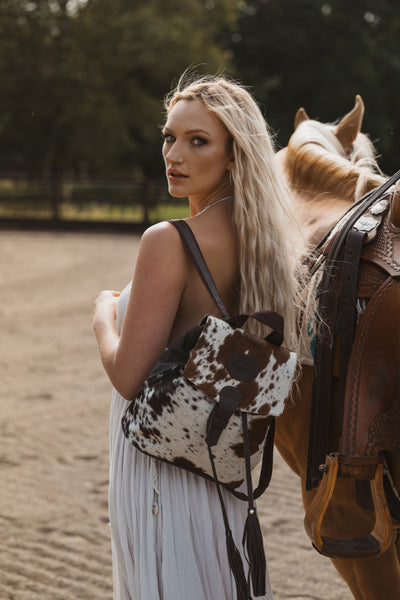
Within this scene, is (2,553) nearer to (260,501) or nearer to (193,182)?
(260,501)

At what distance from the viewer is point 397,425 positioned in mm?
1557

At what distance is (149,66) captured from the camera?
2672cm

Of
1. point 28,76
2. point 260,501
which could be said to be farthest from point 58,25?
point 260,501

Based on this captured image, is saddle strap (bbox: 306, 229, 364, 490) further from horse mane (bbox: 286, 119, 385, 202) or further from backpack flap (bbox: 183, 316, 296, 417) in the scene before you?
horse mane (bbox: 286, 119, 385, 202)

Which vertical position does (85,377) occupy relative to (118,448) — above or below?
below

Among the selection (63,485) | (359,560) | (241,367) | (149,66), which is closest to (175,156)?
(241,367)

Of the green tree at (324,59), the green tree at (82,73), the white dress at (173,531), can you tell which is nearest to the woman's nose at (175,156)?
the white dress at (173,531)

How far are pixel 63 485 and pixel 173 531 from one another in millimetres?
2240

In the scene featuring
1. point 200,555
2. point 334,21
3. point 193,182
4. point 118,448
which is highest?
point 334,21

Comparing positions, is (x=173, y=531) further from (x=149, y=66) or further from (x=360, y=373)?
(x=149, y=66)

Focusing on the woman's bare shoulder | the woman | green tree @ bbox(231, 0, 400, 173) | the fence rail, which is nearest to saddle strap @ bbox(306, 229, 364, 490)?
the woman

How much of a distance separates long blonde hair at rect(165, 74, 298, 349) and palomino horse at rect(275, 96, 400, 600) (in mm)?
271

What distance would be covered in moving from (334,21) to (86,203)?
1618 cm

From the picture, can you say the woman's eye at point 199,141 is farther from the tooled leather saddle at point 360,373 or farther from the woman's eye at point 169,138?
the tooled leather saddle at point 360,373
